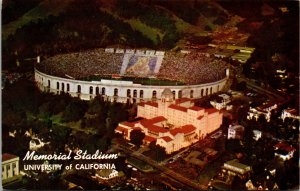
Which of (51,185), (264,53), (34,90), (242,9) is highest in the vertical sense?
(242,9)

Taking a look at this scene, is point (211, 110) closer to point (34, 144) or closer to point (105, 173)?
point (105, 173)

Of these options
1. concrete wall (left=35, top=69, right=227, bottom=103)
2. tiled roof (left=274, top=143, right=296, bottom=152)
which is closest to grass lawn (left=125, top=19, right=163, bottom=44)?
concrete wall (left=35, top=69, right=227, bottom=103)

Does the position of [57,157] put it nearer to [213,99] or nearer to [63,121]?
[63,121]

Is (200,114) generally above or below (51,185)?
above

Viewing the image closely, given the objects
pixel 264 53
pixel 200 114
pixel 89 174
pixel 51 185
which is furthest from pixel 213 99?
pixel 51 185

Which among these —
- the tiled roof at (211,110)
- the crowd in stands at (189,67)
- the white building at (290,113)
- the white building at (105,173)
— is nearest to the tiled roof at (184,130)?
the tiled roof at (211,110)

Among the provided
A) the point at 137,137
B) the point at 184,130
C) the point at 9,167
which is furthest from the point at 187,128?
the point at 9,167
